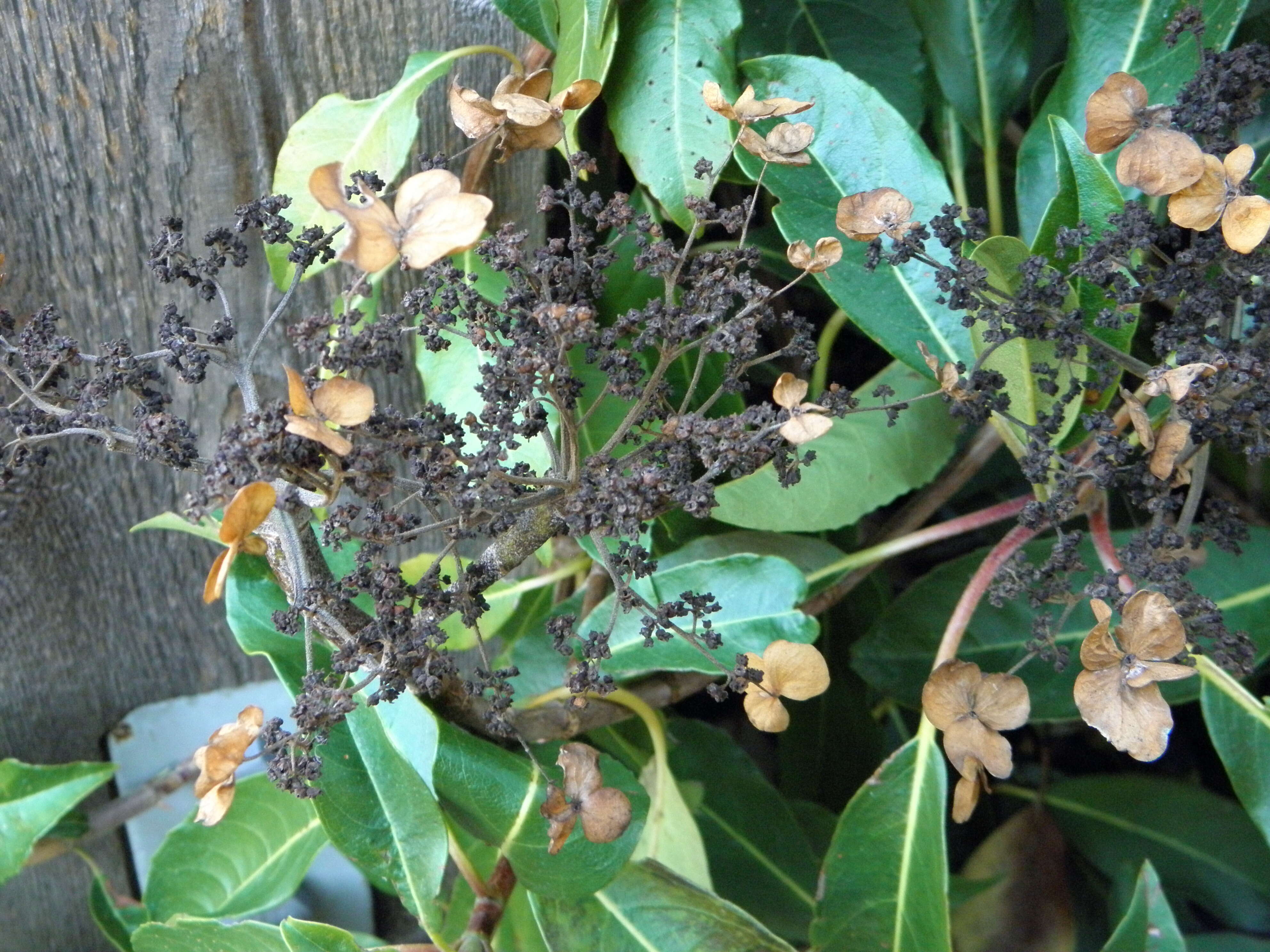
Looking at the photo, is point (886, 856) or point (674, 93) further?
point (886, 856)

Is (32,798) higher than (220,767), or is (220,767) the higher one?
(220,767)

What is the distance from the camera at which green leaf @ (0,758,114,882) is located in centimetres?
102

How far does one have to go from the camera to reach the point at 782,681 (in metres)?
0.67

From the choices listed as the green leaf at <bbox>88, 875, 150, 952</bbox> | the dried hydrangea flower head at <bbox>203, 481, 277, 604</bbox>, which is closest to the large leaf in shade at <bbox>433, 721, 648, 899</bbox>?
the dried hydrangea flower head at <bbox>203, 481, 277, 604</bbox>

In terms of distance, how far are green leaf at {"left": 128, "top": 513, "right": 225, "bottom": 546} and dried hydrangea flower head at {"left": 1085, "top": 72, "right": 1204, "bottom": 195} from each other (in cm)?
71

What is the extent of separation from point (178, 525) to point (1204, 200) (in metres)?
0.87

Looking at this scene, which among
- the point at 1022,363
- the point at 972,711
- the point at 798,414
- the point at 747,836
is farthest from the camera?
the point at 747,836

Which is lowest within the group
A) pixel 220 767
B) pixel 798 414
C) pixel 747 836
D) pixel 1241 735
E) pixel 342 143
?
pixel 747 836

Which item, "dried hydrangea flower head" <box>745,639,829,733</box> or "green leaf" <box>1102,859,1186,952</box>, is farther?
"green leaf" <box>1102,859,1186,952</box>

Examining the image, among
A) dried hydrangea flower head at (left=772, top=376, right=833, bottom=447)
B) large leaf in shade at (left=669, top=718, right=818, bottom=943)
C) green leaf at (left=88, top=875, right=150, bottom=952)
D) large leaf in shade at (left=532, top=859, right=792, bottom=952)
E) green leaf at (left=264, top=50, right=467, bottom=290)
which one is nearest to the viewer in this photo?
dried hydrangea flower head at (left=772, top=376, right=833, bottom=447)

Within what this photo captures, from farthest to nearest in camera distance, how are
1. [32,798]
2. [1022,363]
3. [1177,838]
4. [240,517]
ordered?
[1177,838]
[32,798]
[1022,363]
[240,517]

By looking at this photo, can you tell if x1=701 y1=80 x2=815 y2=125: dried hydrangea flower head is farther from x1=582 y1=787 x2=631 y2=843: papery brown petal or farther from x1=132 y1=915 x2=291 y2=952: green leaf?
x1=132 y1=915 x2=291 y2=952: green leaf

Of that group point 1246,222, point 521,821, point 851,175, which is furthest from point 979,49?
point 521,821

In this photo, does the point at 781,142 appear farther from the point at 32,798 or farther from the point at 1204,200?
the point at 32,798
